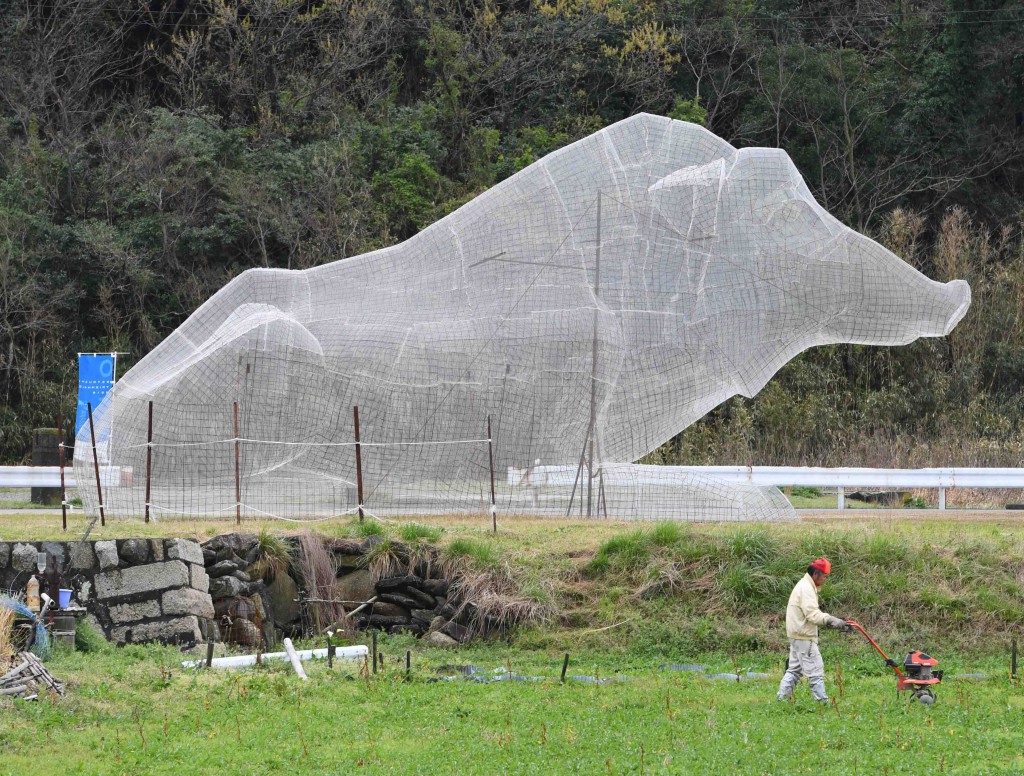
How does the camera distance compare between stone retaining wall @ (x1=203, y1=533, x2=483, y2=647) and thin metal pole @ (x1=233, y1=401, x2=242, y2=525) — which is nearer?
stone retaining wall @ (x1=203, y1=533, x2=483, y2=647)

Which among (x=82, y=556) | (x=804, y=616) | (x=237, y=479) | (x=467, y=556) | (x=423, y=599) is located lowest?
(x=423, y=599)

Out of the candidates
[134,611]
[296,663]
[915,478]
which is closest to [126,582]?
[134,611]

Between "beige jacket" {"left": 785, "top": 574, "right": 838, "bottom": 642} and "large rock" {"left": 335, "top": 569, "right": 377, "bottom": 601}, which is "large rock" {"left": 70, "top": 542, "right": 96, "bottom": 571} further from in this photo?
"beige jacket" {"left": 785, "top": 574, "right": 838, "bottom": 642}

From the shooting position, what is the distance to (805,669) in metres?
11.4

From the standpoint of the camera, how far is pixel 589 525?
16.8m

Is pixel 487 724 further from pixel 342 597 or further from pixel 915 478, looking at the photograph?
pixel 915 478

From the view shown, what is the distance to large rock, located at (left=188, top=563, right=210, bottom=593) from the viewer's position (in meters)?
14.5

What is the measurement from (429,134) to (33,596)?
2533 centimetres

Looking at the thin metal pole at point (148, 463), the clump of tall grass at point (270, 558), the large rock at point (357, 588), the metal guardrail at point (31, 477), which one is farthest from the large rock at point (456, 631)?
the metal guardrail at point (31, 477)

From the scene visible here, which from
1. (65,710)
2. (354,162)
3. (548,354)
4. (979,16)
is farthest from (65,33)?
(65,710)

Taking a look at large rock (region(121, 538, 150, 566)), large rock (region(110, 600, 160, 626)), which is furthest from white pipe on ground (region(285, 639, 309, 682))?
large rock (region(121, 538, 150, 566))

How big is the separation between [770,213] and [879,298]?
1711 millimetres

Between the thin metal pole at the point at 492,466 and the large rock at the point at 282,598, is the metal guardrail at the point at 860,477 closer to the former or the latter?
the thin metal pole at the point at 492,466

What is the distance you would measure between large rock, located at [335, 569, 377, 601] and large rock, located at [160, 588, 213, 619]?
1.77 metres
